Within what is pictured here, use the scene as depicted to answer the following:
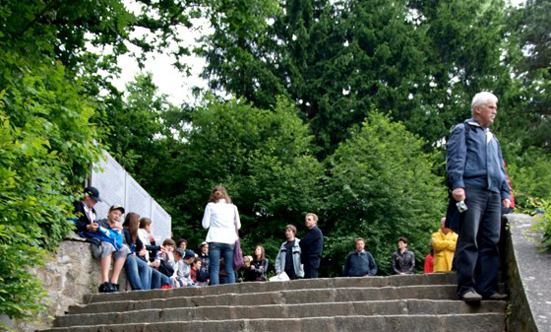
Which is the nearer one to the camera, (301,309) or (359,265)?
(301,309)

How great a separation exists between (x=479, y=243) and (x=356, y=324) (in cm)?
144

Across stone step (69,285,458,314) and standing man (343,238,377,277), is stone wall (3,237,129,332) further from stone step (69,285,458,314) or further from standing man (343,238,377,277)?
standing man (343,238,377,277)

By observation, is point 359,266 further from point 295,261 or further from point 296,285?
point 296,285

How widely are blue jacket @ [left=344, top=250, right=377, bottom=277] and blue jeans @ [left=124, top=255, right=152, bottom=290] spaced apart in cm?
369

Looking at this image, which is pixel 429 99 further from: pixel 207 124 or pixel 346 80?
pixel 207 124

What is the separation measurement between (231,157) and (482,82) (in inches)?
454

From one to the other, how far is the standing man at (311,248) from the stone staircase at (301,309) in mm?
3625

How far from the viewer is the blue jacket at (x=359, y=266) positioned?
1483 centimetres

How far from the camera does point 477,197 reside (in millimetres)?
8422

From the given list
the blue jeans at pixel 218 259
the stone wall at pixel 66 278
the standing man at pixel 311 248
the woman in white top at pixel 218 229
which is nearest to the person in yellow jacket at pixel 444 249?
the standing man at pixel 311 248

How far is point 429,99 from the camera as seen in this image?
1412 inches

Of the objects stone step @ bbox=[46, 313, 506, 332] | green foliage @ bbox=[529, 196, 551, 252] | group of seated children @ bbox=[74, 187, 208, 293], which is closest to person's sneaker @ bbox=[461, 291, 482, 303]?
stone step @ bbox=[46, 313, 506, 332]

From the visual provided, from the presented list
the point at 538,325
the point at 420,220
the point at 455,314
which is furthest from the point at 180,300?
the point at 420,220

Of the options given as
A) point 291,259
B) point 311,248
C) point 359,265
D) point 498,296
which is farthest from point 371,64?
point 498,296
